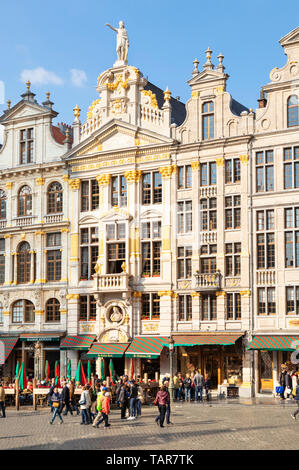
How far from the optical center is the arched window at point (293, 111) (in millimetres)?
43422

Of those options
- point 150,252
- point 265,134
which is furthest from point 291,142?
point 150,252

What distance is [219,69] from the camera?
152 feet

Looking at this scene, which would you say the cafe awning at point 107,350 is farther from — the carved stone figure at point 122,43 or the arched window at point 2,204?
the carved stone figure at point 122,43

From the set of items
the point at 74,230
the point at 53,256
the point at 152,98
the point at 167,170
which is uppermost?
the point at 152,98

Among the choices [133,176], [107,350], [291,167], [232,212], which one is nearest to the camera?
[291,167]

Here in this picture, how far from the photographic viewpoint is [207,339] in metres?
43.6

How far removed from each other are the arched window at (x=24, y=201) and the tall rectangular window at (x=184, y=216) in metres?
12.1

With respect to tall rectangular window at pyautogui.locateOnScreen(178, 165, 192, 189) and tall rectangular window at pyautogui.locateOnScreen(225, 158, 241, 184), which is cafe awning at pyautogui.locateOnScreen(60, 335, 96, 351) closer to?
tall rectangular window at pyautogui.locateOnScreen(178, 165, 192, 189)

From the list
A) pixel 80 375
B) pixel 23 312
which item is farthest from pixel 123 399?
pixel 23 312

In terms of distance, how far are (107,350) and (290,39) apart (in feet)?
72.7

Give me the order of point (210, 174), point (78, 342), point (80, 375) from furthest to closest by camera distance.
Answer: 1. point (78, 342)
2. point (210, 174)
3. point (80, 375)

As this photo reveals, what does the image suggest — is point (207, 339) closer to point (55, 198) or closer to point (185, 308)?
point (185, 308)

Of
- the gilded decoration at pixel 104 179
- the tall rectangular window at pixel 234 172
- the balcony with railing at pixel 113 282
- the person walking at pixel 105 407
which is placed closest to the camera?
the person walking at pixel 105 407

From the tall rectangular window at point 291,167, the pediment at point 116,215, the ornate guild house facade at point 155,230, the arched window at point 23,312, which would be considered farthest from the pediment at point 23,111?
the tall rectangular window at point 291,167
